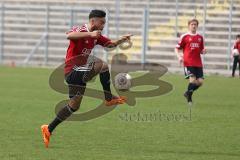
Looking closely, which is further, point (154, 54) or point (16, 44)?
point (16, 44)

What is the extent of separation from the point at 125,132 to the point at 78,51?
88.5 inches

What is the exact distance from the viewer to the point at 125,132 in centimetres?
1230

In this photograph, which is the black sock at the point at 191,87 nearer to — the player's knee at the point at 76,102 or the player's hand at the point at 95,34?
the player's knee at the point at 76,102

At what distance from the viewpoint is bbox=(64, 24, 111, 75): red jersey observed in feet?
34.6

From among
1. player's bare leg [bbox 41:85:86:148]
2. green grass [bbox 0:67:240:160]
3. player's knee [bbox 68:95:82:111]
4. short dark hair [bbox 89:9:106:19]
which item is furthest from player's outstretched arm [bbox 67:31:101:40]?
green grass [bbox 0:67:240:160]

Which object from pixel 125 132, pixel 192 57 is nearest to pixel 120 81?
pixel 192 57

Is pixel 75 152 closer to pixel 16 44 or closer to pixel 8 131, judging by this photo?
pixel 8 131

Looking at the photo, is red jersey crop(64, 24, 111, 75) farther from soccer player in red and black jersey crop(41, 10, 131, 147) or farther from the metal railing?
the metal railing

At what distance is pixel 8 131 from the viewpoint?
12055mm

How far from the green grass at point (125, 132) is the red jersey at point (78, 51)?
1.16m

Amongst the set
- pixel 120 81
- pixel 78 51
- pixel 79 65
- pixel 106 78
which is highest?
pixel 78 51

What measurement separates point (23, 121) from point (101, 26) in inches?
151

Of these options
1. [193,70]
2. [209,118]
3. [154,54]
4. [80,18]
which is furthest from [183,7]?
[209,118]

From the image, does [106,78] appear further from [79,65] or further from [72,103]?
[72,103]
